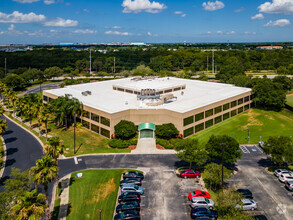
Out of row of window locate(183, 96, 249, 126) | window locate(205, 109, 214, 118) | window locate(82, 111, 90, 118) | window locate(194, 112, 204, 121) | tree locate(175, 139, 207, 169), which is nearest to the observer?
tree locate(175, 139, 207, 169)

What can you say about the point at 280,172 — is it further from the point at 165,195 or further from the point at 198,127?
the point at 198,127

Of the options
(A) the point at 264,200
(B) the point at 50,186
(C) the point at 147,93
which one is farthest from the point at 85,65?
(A) the point at 264,200

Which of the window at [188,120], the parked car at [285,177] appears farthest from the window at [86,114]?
the parked car at [285,177]

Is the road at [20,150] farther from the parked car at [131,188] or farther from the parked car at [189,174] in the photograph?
the parked car at [189,174]

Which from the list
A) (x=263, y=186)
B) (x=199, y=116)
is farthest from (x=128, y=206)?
(x=199, y=116)

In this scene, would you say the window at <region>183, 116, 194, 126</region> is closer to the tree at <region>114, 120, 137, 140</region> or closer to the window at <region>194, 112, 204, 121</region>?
the window at <region>194, 112, 204, 121</region>

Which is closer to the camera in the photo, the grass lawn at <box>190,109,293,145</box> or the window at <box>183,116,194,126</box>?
the window at <box>183,116,194,126</box>

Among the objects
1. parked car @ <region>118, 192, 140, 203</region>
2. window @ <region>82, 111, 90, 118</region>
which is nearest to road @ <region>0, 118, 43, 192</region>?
window @ <region>82, 111, 90, 118</region>
